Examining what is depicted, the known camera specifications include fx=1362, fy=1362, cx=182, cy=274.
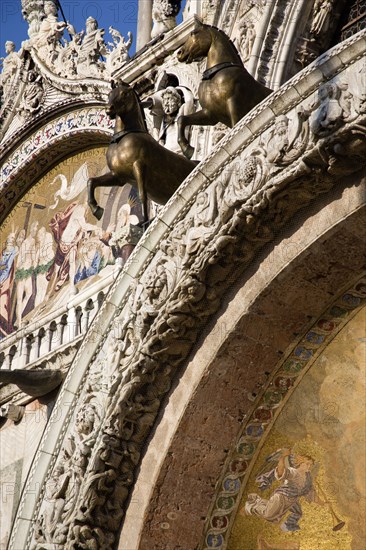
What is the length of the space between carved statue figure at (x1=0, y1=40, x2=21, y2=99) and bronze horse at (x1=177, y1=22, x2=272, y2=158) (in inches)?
182

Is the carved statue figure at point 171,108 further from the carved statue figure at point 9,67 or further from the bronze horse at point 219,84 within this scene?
the carved statue figure at point 9,67

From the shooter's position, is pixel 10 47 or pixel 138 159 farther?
pixel 10 47

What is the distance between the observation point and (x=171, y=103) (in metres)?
10.5

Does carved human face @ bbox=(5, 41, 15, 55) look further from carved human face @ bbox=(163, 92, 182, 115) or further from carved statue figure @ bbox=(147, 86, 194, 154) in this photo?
carved human face @ bbox=(163, 92, 182, 115)

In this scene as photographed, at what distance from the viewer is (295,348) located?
344 inches

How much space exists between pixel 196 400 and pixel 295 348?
718 mm

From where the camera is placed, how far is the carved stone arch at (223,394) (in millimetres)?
8453

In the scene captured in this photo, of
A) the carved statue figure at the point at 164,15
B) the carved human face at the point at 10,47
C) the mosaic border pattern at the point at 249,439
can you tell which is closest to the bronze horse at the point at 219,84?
the mosaic border pattern at the point at 249,439

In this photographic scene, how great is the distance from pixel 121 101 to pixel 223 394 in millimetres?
2240

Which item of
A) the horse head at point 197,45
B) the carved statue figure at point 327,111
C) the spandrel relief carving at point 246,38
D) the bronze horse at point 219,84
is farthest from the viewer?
the spandrel relief carving at point 246,38

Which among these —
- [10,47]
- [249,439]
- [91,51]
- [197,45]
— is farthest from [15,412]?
[10,47]

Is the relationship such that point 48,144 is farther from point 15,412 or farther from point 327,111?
point 327,111

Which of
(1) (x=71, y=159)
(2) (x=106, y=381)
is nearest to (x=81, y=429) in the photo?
(2) (x=106, y=381)

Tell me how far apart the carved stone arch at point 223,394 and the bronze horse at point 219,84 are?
1170mm
